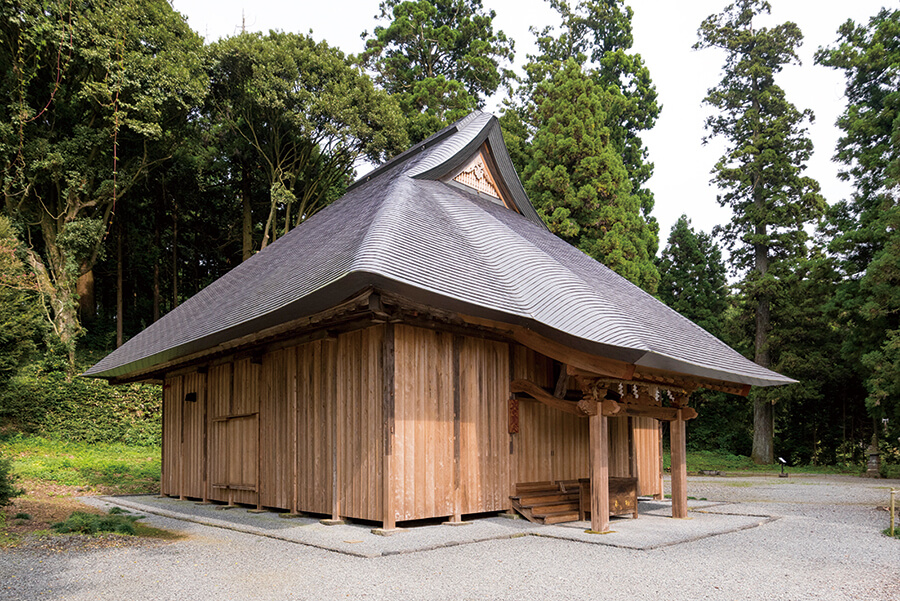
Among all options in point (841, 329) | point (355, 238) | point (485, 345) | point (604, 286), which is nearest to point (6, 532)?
point (355, 238)

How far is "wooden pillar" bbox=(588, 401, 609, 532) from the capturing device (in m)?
7.77

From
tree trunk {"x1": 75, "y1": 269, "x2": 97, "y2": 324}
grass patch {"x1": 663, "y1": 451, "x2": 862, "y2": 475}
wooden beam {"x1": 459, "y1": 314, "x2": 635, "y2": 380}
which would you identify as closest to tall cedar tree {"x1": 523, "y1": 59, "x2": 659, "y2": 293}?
grass patch {"x1": 663, "y1": 451, "x2": 862, "y2": 475}

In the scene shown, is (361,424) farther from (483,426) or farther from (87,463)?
(87,463)

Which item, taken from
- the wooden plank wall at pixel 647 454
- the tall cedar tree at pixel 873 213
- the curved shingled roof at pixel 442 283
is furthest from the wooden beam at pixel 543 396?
the tall cedar tree at pixel 873 213

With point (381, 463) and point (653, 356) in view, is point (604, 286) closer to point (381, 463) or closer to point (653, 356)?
point (653, 356)

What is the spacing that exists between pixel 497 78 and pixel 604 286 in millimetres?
24044

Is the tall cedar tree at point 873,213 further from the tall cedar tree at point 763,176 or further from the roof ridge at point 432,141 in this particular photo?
the roof ridge at point 432,141

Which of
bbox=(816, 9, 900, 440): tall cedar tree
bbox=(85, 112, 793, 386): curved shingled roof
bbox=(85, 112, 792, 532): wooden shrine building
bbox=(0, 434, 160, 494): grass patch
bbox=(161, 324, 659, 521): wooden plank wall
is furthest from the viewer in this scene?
bbox=(816, 9, 900, 440): tall cedar tree

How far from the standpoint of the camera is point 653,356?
7570 mm

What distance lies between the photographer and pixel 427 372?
8273mm

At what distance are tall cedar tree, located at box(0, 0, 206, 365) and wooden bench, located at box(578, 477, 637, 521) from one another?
17.4 meters

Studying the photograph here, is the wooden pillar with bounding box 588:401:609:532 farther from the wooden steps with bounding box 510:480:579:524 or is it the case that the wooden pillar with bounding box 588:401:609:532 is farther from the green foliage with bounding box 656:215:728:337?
the green foliage with bounding box 656:215:728:337

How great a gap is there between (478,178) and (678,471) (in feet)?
24.6

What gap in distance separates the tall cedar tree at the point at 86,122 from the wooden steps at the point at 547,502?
1680 centimetres
